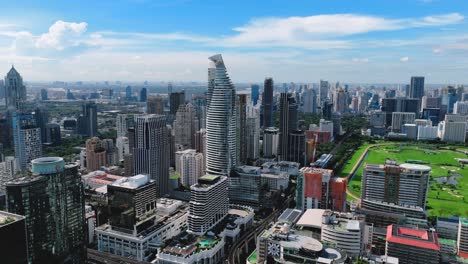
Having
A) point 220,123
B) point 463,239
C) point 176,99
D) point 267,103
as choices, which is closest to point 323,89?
point 267,103

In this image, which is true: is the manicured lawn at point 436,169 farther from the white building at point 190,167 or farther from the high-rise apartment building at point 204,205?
the high-rise apartment building at point 204,205

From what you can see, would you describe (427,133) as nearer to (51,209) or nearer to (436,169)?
(436,169)

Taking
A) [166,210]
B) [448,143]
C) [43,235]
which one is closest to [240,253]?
[166,210]

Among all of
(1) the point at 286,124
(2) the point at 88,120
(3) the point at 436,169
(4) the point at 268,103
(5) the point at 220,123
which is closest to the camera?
(5) the point at 220,123

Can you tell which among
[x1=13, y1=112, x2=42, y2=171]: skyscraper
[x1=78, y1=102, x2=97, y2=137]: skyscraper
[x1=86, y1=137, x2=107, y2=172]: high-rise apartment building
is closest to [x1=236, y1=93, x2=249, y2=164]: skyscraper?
[x1=86, y1=137, x2=107, y2=172]: high-rise apartment building

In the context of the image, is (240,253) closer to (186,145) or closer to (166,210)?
(166,210)

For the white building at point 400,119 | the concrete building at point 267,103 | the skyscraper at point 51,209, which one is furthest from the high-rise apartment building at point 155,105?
the white building at point 400,119

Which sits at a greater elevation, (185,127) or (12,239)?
(12,239)
